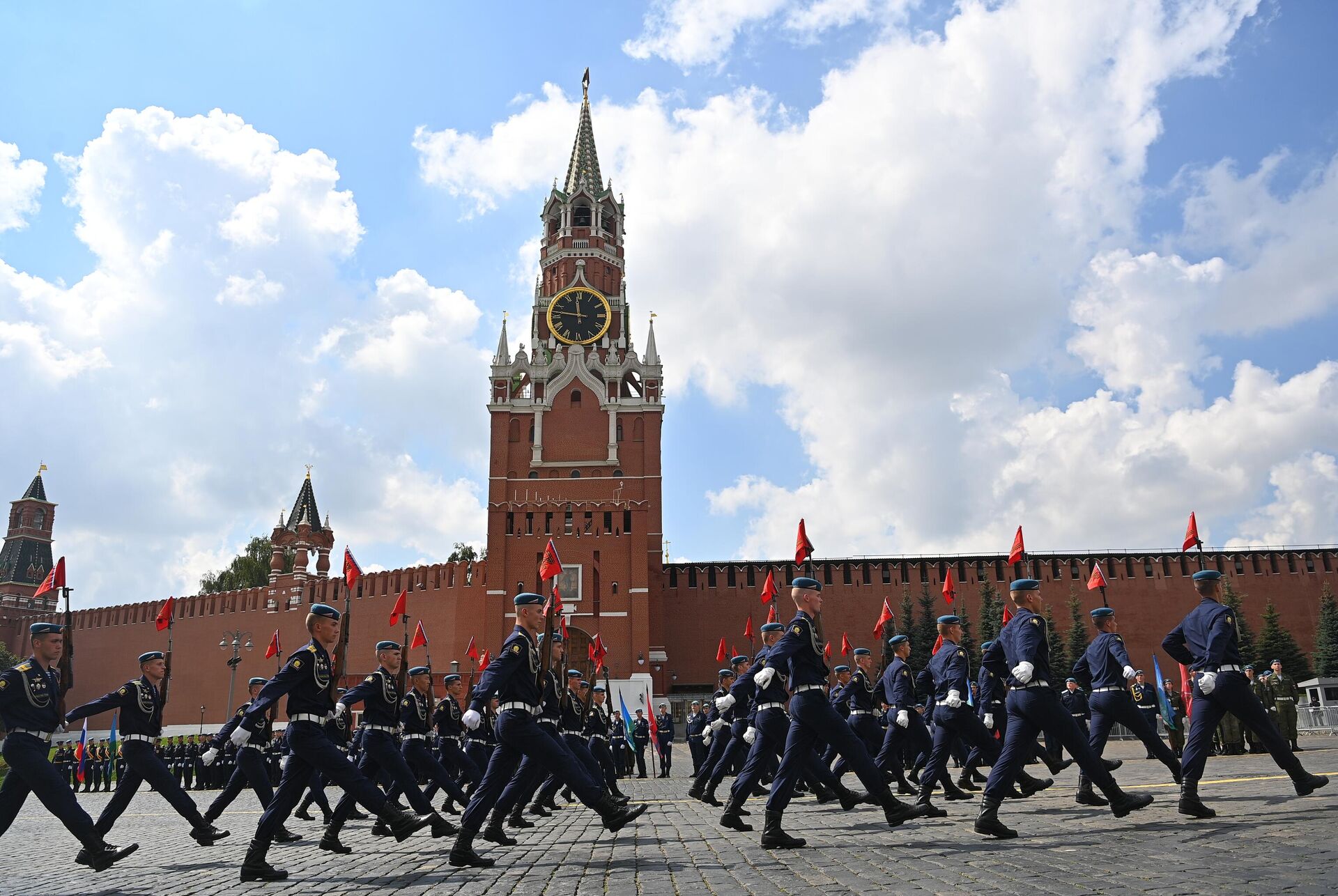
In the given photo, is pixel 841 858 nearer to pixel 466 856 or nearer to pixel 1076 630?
pixel 466 856

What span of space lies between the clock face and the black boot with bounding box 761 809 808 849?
49305 millimetres

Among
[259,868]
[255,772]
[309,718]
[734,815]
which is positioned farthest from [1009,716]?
[255,772]

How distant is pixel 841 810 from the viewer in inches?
387

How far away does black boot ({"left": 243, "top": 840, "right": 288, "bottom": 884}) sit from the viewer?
648 cm

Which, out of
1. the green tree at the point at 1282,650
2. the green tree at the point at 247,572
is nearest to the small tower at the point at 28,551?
the green tree at the point at 247,572

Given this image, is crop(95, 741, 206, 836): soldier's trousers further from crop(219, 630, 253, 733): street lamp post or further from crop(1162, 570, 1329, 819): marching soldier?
crop(219, 630, 253, 733): street lamp post

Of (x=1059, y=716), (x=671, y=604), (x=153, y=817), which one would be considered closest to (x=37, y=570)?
(x=671, y=604)

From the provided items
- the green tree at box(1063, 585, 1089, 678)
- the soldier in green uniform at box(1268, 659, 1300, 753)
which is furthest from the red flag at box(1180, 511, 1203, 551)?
the green tree at box(1063, 585, 1089, 678)

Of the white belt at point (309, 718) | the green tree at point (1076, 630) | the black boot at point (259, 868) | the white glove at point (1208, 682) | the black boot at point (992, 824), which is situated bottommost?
the black boot at point (259, 868)

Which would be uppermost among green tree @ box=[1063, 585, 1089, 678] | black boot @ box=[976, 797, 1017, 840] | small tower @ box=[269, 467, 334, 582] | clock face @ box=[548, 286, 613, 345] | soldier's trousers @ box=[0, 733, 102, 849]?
clock face @ box=[548, 286, 613, 345]

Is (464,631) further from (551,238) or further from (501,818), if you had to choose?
(501,818)

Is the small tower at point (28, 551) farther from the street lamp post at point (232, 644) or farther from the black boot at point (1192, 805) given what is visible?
the black boot at point (1192, 805)

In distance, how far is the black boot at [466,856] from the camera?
6.61m

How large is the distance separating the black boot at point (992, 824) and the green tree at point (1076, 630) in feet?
125
